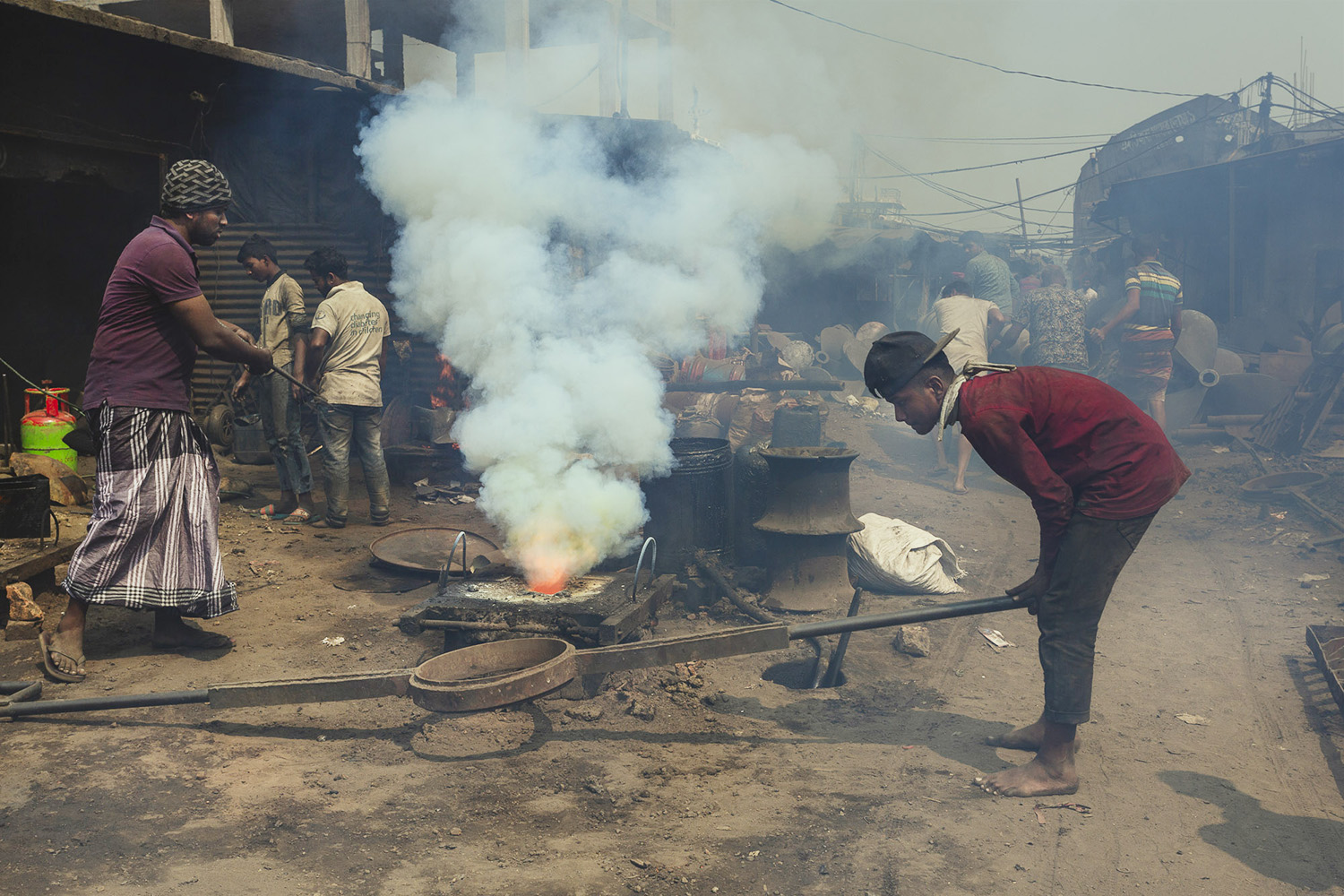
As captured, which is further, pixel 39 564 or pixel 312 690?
pixel 39 564

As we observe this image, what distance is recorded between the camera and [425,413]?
9.64 m

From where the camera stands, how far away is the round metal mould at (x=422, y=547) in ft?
19.3

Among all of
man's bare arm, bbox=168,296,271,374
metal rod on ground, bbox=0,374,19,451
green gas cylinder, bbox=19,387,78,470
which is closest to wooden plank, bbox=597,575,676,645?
man's bare arm, bbox=168,296,271,374

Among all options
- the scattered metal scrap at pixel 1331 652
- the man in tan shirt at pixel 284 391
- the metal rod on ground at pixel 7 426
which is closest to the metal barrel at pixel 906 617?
the scattered metal scrap at pixel 1331 652

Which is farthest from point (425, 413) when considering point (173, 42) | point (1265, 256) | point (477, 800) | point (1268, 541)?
point (1265, 256)

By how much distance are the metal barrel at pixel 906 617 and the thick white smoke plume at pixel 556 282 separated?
1.92 m

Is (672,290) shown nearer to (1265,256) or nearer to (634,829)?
(634,829)

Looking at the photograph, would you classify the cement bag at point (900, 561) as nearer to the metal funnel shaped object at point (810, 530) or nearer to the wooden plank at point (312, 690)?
the metal funnel shaped object at point (810, 530)

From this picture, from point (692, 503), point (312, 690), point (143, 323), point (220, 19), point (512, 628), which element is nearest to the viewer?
point (312, 690)

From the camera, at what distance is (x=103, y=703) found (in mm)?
3531

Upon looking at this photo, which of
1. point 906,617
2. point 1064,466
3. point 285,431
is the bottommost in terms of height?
point 906,617

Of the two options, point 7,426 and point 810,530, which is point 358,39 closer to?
point 7,426

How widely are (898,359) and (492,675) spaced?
2.16 meters

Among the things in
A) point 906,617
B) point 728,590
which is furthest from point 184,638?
point 906,617
